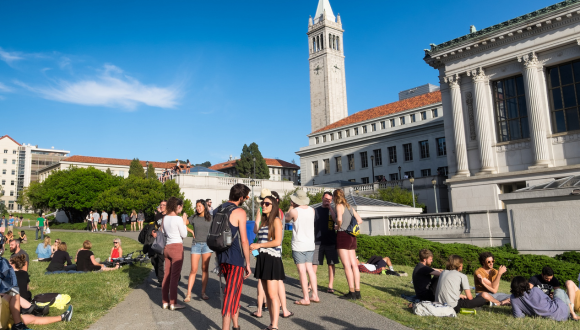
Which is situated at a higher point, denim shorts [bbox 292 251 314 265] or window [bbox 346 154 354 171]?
window [bbox 346 154 354 171]

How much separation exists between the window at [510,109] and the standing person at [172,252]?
95.4 feet

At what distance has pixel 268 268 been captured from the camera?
20.5 feet

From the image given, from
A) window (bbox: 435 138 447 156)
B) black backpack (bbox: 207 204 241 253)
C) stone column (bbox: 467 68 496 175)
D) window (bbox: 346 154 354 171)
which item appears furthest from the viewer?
window (bbox: 346 154 354 171)

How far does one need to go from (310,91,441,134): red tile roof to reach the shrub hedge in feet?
153

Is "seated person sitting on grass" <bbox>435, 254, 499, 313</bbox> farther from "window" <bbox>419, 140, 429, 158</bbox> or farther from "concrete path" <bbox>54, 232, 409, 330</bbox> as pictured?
"window" <bbox>419, 140, 429, 158</bbox>

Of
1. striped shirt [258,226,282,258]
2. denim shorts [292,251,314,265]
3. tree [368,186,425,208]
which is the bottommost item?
denim shorts [292,251,314,265]

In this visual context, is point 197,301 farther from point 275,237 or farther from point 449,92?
point 449,92

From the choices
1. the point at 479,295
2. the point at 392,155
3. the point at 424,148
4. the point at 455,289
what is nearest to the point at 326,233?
the point at 455,289

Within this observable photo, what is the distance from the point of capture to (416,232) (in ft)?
70.6

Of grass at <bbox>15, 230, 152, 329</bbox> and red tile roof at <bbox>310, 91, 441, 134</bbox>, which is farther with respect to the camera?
red tile roof at <bbox>310, 91, 441, 134</bbox>

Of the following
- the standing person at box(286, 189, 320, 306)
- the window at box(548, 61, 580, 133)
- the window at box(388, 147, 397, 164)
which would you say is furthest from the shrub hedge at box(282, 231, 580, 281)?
the window at box(388, 147, 397, 164)

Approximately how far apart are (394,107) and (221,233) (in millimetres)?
64328

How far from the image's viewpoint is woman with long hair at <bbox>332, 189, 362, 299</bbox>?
839 centimetres

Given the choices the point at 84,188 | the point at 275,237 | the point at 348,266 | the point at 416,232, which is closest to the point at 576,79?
the point at 416,232
